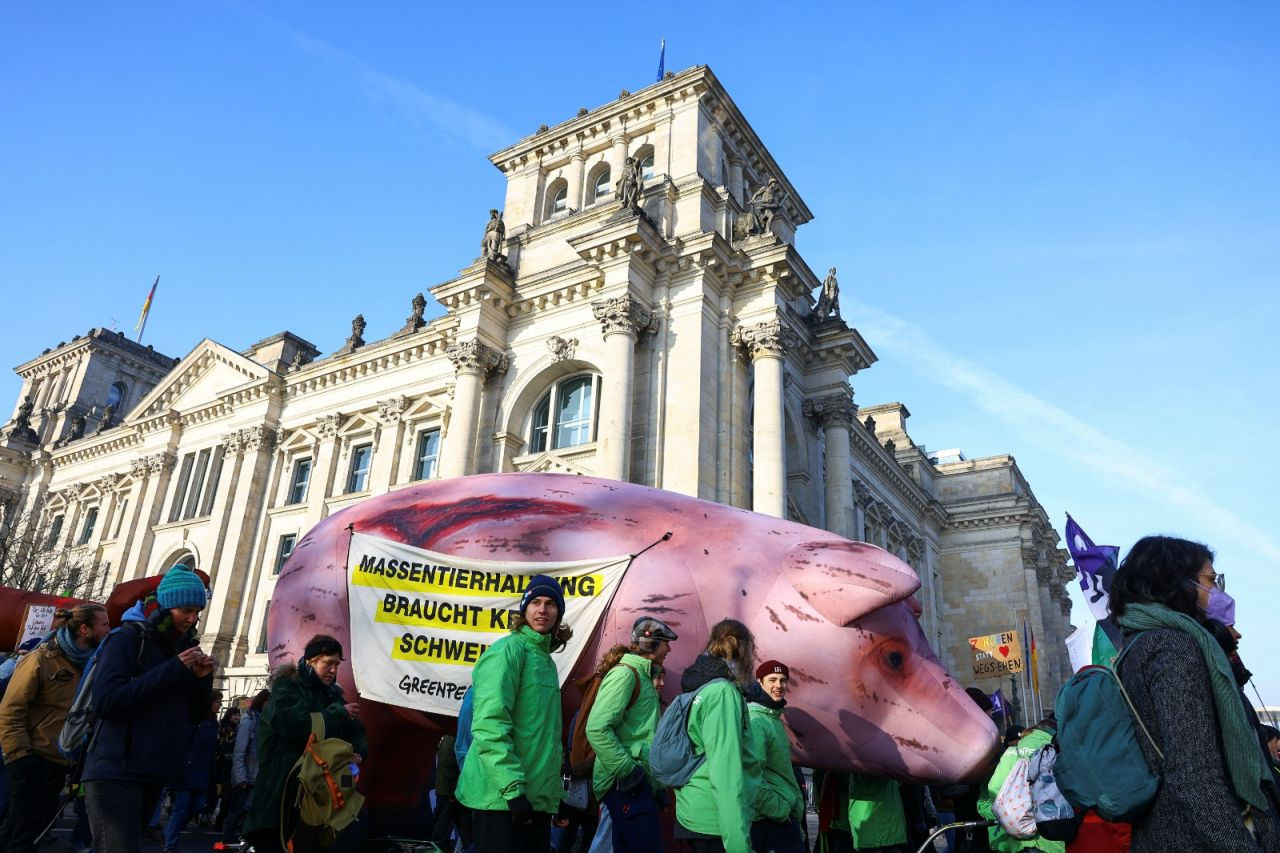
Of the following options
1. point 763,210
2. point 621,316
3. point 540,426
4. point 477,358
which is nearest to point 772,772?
point 621,316

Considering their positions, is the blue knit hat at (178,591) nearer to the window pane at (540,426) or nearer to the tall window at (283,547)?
the window pane at (540,426)

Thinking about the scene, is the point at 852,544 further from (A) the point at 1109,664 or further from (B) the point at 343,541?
(B) the point at 343,541

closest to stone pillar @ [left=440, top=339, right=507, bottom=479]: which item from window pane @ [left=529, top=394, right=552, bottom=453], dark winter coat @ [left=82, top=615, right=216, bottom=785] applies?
window pane @ [left=529, top=394, right=552, bottom=453]

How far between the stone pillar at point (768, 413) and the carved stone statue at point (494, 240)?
7637mm

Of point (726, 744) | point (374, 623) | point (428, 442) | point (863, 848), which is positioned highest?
point (428, 442)

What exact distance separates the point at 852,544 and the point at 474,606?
301 cm

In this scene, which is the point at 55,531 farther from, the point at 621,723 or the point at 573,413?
the point at 621,723

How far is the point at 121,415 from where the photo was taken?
49.0 meters

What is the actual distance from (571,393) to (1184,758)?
2078 centimetres

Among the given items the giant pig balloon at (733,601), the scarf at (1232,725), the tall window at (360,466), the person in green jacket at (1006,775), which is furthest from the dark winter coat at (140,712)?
the tall window at (360,466)

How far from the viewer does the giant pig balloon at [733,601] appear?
5.87m

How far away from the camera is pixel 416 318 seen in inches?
1174

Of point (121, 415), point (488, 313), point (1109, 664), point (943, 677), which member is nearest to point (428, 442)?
point (488, 313)

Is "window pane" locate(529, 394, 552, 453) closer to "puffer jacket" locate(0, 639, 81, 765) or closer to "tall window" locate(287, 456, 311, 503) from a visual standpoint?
"tall window" locate(287, 456, 311, 503)
